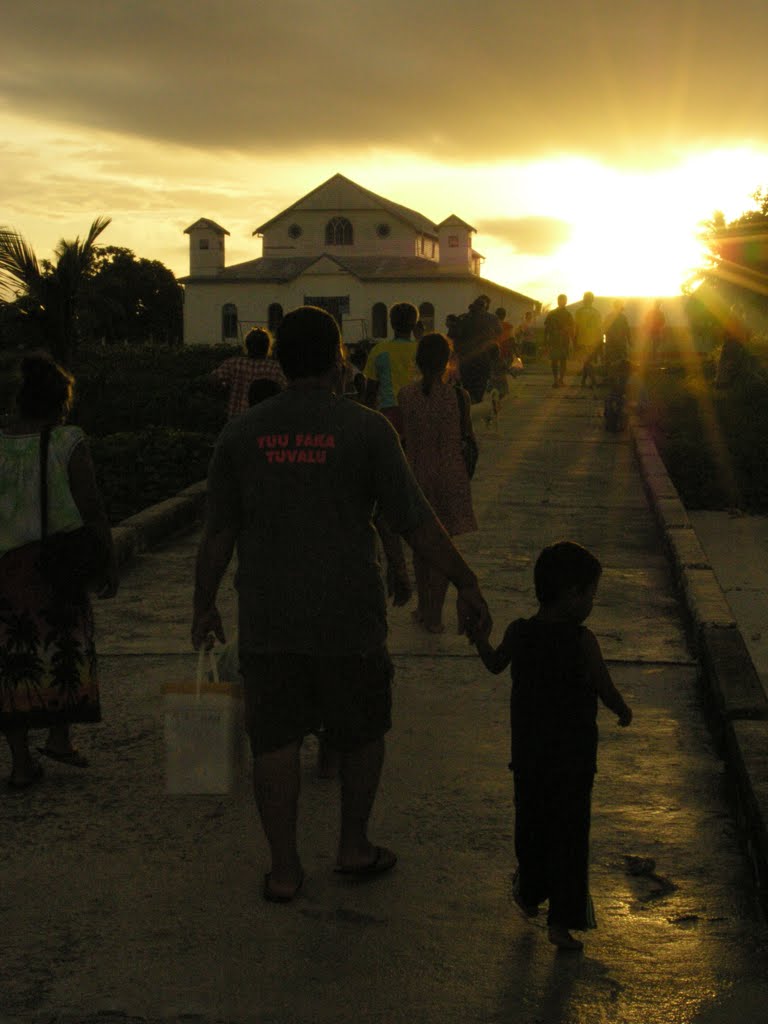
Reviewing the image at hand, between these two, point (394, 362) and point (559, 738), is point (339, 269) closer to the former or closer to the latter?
point (394, 362)

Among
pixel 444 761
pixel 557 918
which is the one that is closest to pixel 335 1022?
pixel 557 918

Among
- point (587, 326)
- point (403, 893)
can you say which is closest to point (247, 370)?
point (403, 893)

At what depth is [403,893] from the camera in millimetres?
4676

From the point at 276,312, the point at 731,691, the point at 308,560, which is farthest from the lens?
the point at 276,312

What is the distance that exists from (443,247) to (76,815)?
69723 millimetres

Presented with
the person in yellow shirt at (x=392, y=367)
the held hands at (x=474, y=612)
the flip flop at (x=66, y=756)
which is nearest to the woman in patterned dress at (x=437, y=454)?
the person in yellow shirt at (x=392, y=367)

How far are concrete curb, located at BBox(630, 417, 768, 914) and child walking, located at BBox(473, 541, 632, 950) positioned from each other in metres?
0.78

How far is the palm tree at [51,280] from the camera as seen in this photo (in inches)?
853

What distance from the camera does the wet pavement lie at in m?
3.93

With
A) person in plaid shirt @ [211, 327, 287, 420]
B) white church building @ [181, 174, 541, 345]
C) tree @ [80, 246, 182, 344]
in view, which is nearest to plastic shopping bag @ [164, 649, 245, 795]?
person in plaid shirt @ [211, 327, 287, 420]

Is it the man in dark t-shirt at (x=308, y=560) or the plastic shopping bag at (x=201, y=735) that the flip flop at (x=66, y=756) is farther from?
the man in dark t-shirt at (x=308, y=560)

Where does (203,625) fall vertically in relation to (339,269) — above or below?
below

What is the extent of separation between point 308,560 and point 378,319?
68.2 meters

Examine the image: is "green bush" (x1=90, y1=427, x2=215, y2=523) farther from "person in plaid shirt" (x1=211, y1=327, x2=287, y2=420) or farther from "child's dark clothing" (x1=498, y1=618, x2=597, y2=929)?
"child's dark clothing" (x1=498, y1=618, x2=597, y2=929)
